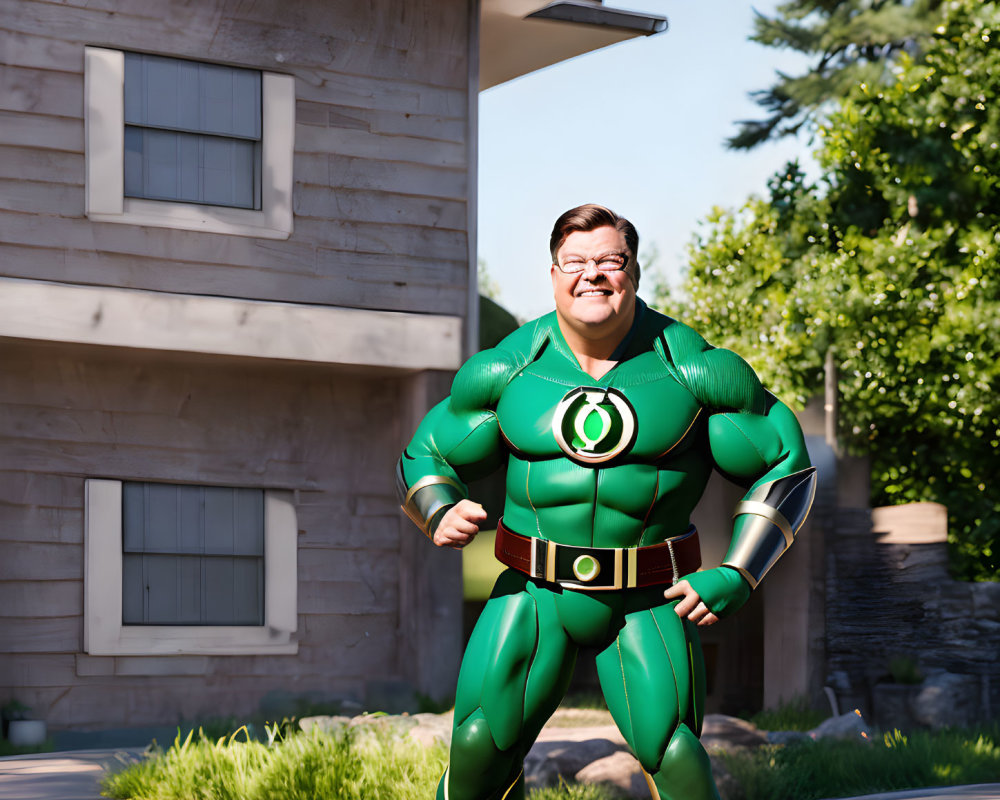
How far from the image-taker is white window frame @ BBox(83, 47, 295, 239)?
7973 mm

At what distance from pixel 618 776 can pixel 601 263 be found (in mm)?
3051

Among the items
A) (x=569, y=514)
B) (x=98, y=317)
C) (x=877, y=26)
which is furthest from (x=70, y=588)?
(x=877, y=26)

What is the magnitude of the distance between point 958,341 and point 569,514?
31.4ft

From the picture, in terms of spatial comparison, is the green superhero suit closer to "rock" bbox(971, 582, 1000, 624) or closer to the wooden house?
the wooden house

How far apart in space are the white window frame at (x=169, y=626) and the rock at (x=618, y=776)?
298 cm

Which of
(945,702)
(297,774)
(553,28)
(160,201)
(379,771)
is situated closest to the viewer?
(297,774)

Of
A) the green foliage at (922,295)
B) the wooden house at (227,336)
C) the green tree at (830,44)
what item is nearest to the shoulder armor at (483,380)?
the wooden house at (227,336)

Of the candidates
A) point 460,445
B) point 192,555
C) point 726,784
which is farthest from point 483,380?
point 192,555

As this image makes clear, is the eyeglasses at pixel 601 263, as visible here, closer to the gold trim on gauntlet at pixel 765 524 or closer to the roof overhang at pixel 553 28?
the gold trim on gauntlet at pixel 765 524

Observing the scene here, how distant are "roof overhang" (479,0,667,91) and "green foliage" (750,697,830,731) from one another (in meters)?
4.56

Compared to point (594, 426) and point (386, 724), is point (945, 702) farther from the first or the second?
point (594, 426)

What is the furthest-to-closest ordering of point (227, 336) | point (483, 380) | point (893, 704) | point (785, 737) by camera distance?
point (893, 704), point (227, 336), point (785, 737), point (483, 380)

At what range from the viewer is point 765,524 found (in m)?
3.73

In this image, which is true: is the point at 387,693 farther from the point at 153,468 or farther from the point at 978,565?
the point at 978,565
